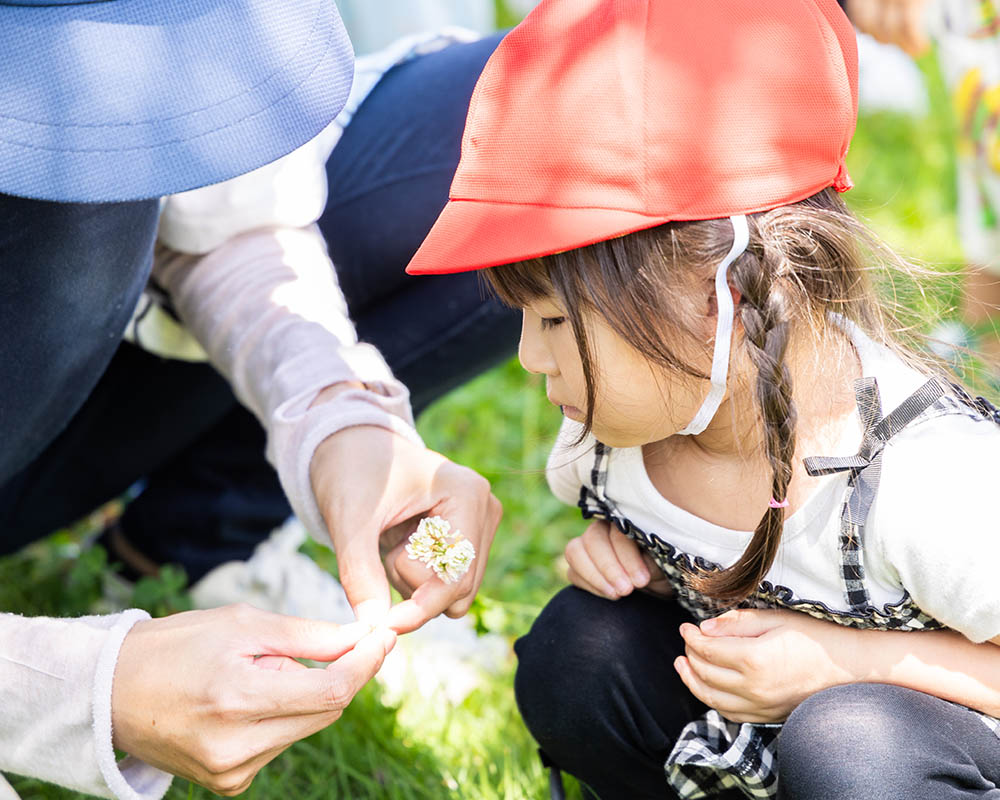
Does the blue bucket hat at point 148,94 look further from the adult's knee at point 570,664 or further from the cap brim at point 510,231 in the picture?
the adult's knee at point 570,664

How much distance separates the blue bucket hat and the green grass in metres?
0.59

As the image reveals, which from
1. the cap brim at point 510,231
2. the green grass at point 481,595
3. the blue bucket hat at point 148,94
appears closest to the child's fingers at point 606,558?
the green grass at point 481,595

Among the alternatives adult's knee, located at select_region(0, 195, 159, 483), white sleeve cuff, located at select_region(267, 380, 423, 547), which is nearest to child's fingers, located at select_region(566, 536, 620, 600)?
white sleeve cuff, located at select_region(267, 380, 423, 547)

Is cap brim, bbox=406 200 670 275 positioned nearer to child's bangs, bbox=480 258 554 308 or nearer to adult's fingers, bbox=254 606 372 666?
child's bangs, bbox=480 258 554 308

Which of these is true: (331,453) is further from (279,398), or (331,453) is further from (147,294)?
(147,294)

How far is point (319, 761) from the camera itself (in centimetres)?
162

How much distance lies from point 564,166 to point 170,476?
3.81ft

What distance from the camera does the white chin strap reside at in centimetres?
106

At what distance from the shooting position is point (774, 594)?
4.10 feet

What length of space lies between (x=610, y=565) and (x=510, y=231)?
529 mm

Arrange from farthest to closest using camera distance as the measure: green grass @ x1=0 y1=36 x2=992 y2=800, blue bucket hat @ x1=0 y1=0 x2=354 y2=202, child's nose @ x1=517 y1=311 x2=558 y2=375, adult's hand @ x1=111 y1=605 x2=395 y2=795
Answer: green grass @ x1=0 y1=36 x2=992 y2=800 < child's nose @ x1=517 y1=311 x2=558 y2=375 < adult's hand @ x1=111 y1=605 x2=395 y2=795 < blue bucket hat @ x1=0 y1=0 x2=354 y2=202

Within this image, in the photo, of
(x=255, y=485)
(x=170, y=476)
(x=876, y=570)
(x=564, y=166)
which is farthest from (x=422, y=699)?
(x=564, y=166)

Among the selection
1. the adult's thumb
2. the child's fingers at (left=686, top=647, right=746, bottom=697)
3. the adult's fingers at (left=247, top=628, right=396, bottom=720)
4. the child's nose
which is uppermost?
the child's nose

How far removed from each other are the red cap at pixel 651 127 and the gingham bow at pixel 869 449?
244mm
